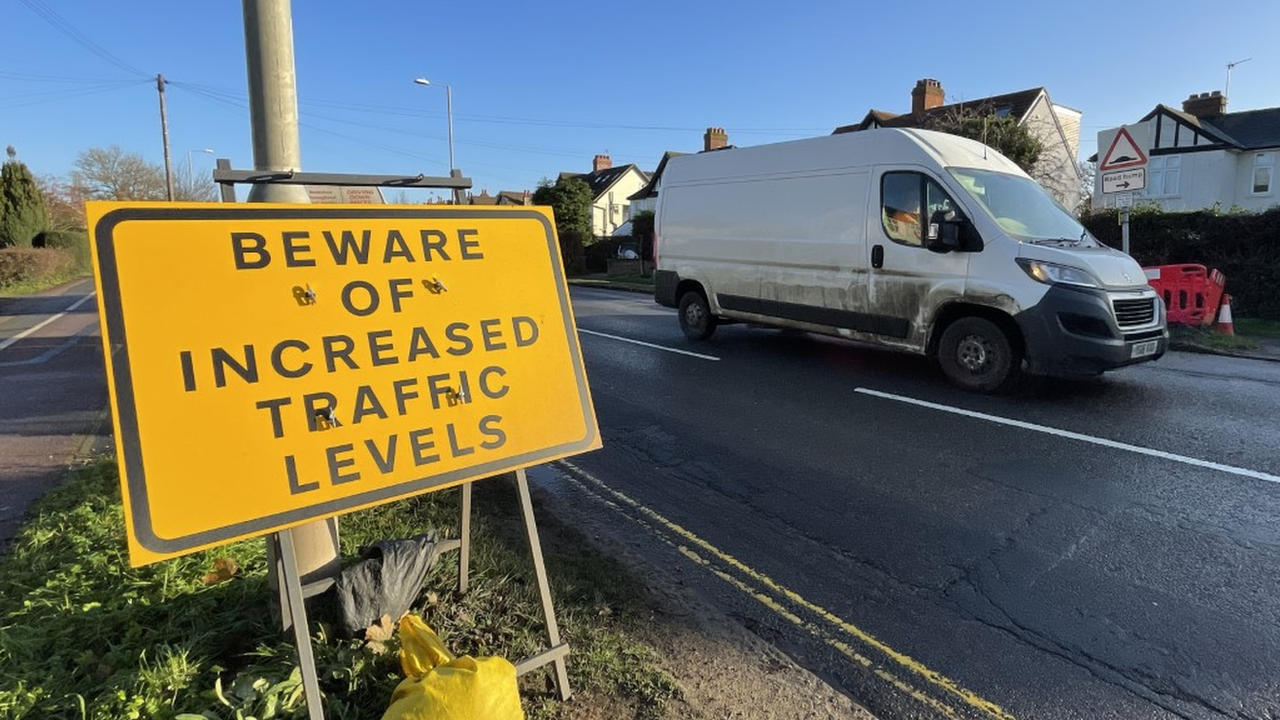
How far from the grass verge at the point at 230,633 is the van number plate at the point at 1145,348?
574cm

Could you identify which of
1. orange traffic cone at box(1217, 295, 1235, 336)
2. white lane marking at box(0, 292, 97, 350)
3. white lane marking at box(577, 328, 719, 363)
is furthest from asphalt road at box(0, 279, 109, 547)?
orange traffic cone at box(1217, 295, 1235, 336)

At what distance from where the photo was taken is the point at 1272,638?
302cm

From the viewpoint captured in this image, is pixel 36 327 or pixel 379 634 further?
pixel 36 327

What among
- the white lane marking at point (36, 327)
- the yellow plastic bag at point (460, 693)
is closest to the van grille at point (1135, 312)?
the yellow plastic bag at point (460, 693)

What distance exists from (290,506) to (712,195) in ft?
27.9

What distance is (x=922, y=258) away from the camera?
757 centimetres

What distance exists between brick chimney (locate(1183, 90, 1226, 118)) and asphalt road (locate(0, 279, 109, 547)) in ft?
145

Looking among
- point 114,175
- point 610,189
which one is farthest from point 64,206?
point 610,189

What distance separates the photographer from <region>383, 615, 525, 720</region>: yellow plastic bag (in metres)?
1.98

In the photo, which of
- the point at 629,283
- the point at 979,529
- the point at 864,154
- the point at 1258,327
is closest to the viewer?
the point at 979,529

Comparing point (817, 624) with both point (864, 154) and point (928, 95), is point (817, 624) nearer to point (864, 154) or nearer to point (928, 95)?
point (864, 154)

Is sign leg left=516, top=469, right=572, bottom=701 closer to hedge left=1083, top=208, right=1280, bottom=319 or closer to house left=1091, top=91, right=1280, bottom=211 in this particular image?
hedge left=1083, top=208, right=1280, bottom=319

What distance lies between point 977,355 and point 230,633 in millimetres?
6772

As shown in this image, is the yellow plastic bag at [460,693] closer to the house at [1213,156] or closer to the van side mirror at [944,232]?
the van side mirror at [944,232]
